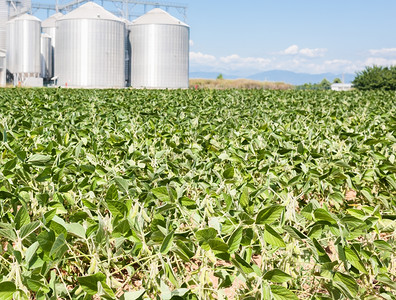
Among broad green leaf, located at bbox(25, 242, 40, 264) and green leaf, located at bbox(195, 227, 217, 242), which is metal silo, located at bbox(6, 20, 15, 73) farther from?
green leaf, located at bbox(195, 227, 217, 242)

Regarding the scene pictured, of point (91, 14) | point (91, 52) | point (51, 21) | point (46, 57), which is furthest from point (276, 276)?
point (51, 21)

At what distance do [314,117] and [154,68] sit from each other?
45.6 metres

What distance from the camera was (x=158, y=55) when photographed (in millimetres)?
52562

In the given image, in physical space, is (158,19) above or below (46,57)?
above

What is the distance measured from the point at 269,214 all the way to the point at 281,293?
0.31m

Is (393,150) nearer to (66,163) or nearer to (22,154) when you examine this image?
(66,163)

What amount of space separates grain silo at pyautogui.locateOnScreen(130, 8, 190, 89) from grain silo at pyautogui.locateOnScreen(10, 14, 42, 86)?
11.7 meters

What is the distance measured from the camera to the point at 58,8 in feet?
228

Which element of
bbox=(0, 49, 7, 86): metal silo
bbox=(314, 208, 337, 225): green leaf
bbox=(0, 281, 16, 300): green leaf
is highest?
bbox=(0, 49, 7, 86): metal silo

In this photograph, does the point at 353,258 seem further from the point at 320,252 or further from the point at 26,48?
the point at 26,48

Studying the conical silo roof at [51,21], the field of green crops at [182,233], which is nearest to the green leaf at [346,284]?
the field of green crops at [182,233]

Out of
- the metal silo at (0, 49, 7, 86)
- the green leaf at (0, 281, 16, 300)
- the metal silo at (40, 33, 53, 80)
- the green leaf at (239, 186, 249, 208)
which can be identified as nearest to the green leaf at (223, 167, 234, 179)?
the green leaf at (239, 186, 249, 208)

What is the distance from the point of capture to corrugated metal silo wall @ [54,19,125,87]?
4950 cm

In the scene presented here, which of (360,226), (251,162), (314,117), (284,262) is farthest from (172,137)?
(314,117)
